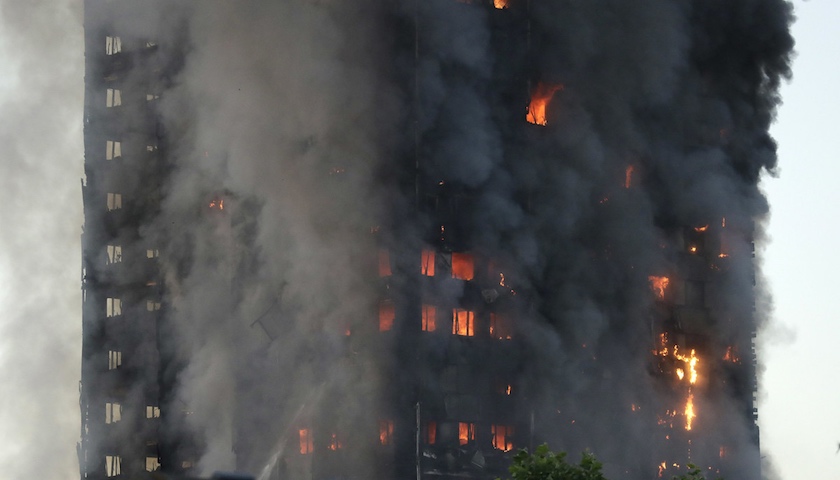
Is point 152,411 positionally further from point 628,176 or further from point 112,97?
point 628,176

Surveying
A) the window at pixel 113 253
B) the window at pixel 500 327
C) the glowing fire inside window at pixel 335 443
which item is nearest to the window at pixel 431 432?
the glowing fire inside window at pixel 335 443

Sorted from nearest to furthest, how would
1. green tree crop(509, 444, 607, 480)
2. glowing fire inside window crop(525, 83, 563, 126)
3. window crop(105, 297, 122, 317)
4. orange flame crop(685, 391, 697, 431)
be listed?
1. green tree crop(509, 444, 607, 480)
2. glowing fire inside window crop(525, 83, 563, 126)
3. orange flame crop(685, 391, 697, 431)
4. window crop(105, 297, 122, 317)

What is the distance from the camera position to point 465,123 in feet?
239

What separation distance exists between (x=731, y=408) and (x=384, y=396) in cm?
2465

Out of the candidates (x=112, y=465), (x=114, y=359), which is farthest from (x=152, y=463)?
(x=114, y=359)

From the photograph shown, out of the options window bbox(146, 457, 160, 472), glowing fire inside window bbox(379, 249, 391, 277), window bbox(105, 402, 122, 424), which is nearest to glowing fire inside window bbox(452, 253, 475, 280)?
glowing fire inside window bbox(379, 249, 391, 277)

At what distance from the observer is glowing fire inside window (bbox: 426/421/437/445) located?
72000 millimetres

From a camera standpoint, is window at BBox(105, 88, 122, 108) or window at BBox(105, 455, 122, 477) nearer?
window at BBox(105, 455, 122, 477)

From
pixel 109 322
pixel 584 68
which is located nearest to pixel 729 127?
pixel 584 68

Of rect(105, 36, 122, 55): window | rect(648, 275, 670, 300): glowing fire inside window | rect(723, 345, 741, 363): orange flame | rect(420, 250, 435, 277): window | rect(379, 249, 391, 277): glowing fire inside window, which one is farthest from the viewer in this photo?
rect(105, 36, 122, 55): window

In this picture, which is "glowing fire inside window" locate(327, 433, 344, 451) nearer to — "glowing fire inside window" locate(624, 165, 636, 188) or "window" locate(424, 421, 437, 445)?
"window" locate(424, 421, 437, 445)

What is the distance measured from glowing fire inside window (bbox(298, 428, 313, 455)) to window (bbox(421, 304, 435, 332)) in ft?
26.5

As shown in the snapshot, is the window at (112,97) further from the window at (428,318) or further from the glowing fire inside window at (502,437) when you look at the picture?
the glowing fire inside window at (502,437)

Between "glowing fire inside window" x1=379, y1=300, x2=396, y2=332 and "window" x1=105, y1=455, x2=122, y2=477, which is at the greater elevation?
"glowing fire inside window" x1=379, y1=300, x2=396, y2=332
